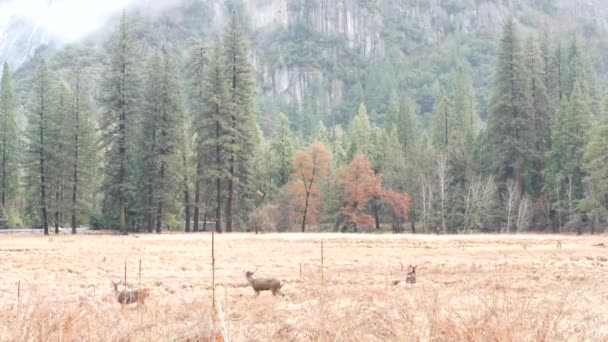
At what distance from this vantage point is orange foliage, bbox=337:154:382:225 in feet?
168

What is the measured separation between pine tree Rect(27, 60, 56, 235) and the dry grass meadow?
11.9 m

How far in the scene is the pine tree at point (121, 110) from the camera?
40.2m

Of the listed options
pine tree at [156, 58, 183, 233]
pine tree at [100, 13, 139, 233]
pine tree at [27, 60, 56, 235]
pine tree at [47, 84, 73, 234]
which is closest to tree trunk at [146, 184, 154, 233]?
pine tree at [156, 58, 183, 233]

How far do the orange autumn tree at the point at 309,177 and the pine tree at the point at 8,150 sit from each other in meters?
24.4

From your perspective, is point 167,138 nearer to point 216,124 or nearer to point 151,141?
point 151,141

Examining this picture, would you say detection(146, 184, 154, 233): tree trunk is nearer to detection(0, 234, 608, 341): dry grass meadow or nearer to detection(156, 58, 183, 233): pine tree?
detection(156, 58, 183, 233): pine tree

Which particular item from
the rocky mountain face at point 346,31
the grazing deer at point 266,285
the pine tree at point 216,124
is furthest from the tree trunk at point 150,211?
the rocky mountain face at point 346,31

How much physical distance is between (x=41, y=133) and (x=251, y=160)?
548 inches

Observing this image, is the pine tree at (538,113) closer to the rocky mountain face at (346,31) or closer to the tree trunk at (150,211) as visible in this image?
the tree trunk at (150,211)

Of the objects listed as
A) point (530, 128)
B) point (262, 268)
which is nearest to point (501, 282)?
point (262, 268)

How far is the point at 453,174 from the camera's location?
52281mm

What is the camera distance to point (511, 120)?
47906mm

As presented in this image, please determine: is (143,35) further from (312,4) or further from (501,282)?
(501,282)

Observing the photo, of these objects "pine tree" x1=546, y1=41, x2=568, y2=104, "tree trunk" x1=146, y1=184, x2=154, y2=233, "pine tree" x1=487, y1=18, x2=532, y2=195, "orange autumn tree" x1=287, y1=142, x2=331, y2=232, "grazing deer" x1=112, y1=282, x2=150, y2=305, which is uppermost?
"pine tree" x1=546, y1=41, x2=568, y2=104
